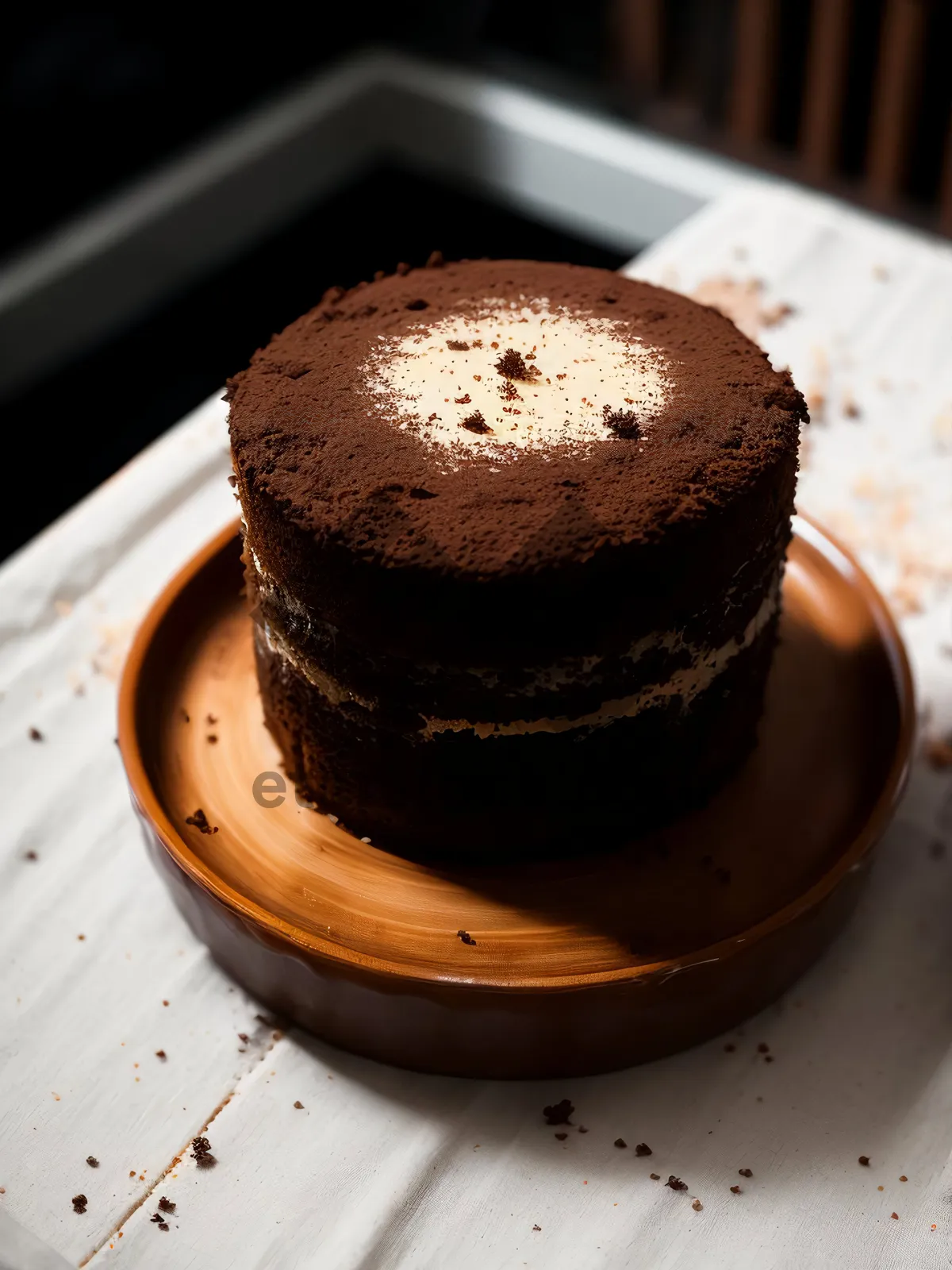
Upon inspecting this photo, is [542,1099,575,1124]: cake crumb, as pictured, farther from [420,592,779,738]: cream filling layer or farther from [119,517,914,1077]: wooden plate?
[420,592,779,738]: cream filling layer

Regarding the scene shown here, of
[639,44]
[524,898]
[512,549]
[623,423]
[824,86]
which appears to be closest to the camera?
[512,549]

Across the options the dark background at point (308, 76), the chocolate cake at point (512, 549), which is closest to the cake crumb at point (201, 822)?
the chocolate cake at point (512, 549)

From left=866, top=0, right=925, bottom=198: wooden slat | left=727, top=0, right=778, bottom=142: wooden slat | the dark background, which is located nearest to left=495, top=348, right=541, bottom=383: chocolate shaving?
the dark background

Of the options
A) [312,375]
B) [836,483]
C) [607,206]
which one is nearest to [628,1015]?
[312,375]

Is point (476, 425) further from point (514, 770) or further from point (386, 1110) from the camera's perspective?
point (386, 1110)

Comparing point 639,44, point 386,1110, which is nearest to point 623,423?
point 386,1110

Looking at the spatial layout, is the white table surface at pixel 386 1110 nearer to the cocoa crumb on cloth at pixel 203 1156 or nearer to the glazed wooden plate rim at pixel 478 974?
the cocoa crumb on cloth at pixel 203 1156
